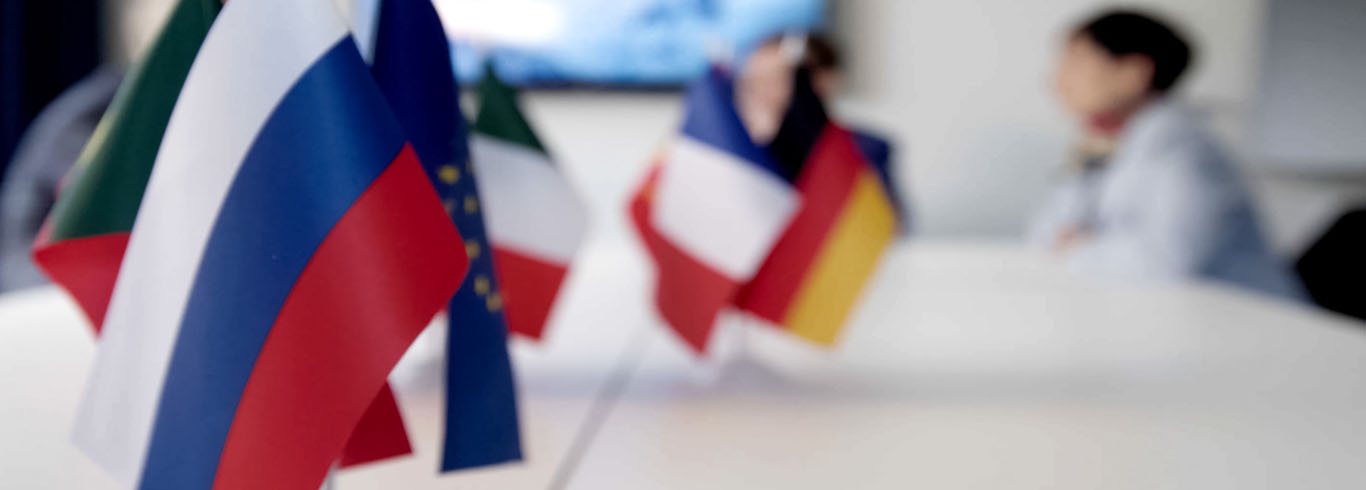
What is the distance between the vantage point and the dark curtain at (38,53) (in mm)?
2811

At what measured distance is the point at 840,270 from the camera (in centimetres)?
89

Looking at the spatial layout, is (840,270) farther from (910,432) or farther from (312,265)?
(312,265)

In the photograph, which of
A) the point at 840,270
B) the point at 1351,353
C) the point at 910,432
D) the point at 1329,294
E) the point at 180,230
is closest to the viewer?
the point at 180,230

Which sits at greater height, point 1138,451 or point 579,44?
point 1138,451

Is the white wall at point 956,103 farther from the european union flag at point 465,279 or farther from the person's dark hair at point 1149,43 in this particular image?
the european union flag at point 465,279

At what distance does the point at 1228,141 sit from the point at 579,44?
92.7 inches

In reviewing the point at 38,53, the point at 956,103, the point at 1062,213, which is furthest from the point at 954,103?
the point at 38,53

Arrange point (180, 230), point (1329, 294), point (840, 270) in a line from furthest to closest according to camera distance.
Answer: point (1329, 294), point (840, 270), point (180, 230)

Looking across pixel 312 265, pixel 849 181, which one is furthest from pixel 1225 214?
pixel 312 265

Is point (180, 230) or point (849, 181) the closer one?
point (180, 230)

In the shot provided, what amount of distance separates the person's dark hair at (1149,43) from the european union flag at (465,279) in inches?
80.0

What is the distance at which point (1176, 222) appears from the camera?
1.83 m

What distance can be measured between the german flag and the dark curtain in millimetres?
2857

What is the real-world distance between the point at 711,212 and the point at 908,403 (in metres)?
0.25
